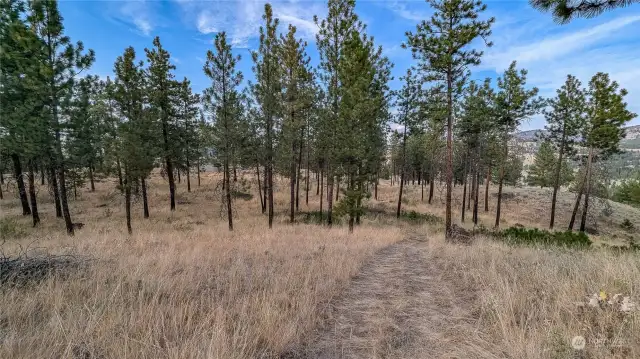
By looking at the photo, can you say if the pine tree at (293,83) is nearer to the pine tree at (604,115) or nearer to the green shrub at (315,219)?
the green shrub at (315,219)

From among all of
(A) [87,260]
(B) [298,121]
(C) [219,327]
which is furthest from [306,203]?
(C) [219,327]

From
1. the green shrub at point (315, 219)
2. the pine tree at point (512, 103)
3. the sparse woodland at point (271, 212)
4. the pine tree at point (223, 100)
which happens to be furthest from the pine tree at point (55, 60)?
the pine tree at point (512, 103)

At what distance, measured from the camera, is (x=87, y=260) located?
203 inches

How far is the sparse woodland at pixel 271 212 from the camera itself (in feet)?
10.0

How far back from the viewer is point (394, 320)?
3.93m

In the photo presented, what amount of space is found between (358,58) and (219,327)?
14.2 m

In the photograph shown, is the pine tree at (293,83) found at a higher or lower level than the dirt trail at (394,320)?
higher

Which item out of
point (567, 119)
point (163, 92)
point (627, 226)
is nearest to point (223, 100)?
point (163, 92)

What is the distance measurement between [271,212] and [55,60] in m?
13.0

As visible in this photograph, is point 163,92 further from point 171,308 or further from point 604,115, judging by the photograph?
point 604,115

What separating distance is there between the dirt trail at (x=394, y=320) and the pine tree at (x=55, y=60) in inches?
624

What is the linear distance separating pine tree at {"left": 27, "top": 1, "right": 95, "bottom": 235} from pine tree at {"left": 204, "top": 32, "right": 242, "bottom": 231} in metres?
5.46

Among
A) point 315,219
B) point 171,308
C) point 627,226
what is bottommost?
point 627,226

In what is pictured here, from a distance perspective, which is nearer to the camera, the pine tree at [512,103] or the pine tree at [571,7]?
the pine tree at [571,7]
